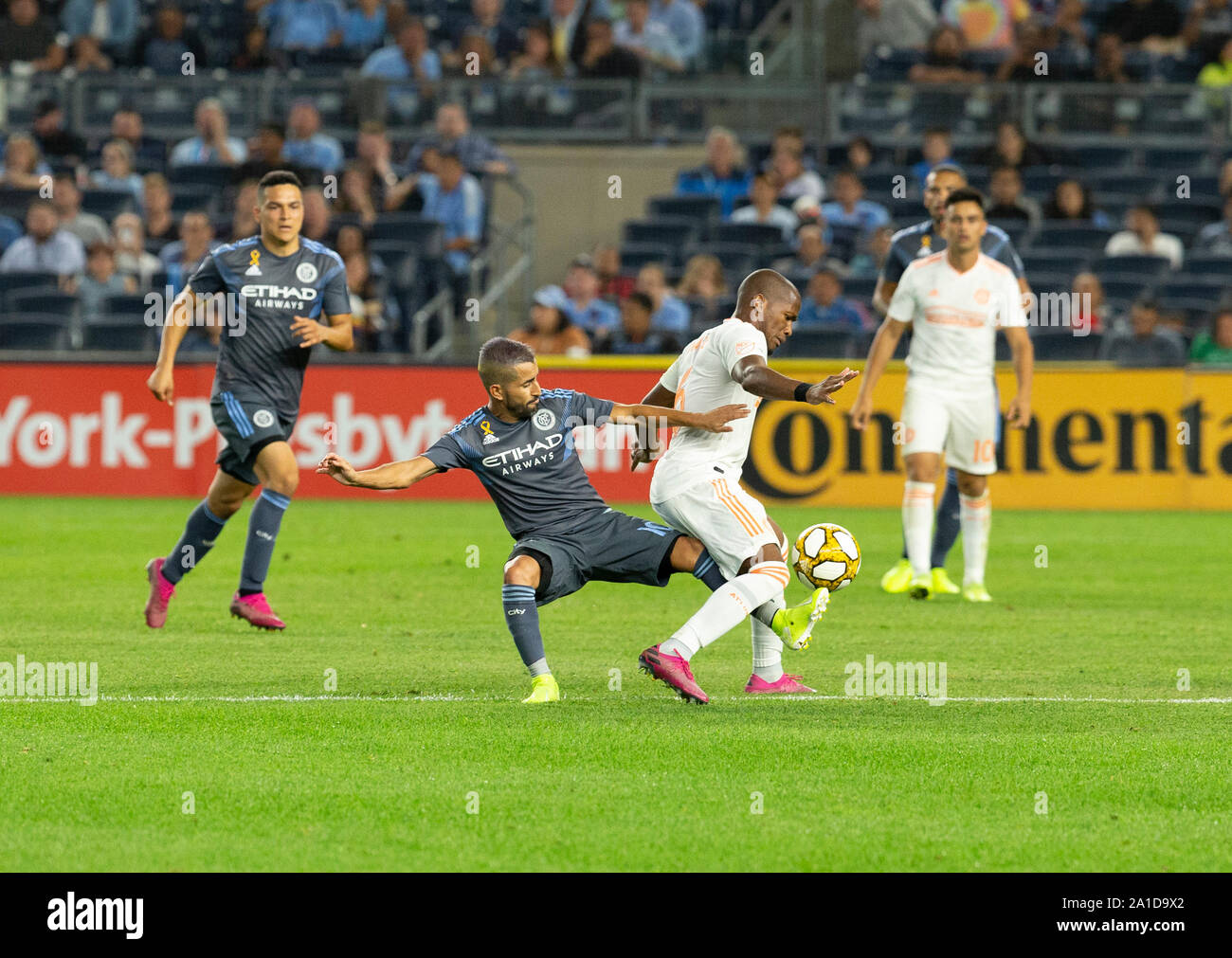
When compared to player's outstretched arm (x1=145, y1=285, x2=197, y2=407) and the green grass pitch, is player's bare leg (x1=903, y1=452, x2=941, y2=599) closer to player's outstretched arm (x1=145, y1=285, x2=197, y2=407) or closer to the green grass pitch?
the green grass pitch

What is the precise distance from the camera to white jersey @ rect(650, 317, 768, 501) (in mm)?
7871

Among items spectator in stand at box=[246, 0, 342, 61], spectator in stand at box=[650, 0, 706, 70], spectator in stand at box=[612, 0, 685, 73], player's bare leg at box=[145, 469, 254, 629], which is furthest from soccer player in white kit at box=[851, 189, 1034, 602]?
spectator in stand at box=[246, 0, 342, 61]

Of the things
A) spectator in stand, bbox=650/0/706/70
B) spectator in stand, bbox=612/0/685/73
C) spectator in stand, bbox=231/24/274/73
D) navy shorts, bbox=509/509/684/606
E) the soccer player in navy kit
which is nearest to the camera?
navy shorts, bbox=509/509/684/606

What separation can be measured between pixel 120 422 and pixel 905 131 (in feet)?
33.2

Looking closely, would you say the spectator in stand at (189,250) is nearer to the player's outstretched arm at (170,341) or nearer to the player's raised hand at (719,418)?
the player's outstretched arm at (170,341)

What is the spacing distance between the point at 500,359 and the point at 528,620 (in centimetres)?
104

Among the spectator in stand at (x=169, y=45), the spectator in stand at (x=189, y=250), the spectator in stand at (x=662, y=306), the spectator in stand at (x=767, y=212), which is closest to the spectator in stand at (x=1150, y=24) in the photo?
the spectator in stand at (x=767, y=212)

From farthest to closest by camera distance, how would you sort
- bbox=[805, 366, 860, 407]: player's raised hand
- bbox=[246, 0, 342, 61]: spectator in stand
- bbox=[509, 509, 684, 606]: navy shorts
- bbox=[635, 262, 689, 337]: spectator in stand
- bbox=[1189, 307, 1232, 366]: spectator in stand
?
bbox=[246, 0, 342, 61]: spectator in stand < bbox=[635, 262, 689, 337]: spectator in stand < bbox=[1189, 307, 1232, 366]: spectator in stand < bbox=[509, 509, 684, 606]: navy shorts < bbox=[805, 366, 860, 407]: player's raised hand

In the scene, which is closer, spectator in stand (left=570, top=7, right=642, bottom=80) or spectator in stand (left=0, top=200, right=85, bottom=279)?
spectator in stand (left=0, top=200, right=85, bottom=279)

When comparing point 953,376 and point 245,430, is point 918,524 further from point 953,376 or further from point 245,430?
point 245,430

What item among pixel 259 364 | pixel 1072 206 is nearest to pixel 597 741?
pixel 259 364

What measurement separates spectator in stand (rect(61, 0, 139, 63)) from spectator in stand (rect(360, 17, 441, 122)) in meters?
3.55

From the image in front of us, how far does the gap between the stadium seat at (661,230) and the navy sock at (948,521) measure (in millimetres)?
9663
